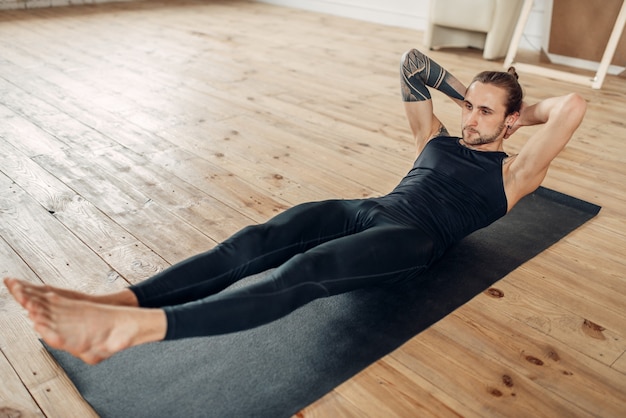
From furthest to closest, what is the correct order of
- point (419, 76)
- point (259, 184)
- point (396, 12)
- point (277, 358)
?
point (396, 12), point (259, 184), point (419, 76), point (277, 358)

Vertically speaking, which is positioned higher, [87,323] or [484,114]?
[484,114]

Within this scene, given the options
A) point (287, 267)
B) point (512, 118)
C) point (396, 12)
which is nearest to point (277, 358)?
point (287, 267)

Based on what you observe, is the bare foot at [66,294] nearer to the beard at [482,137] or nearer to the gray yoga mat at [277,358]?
the gray yoga mat at [277,358]

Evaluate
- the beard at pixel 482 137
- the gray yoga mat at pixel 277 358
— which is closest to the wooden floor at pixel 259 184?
the gray yoga mat at pixel 277 358

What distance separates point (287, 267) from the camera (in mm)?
1356

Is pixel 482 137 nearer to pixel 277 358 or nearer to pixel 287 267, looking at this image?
pixel 287 267

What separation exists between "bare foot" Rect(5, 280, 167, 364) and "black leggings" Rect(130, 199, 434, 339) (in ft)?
0.16

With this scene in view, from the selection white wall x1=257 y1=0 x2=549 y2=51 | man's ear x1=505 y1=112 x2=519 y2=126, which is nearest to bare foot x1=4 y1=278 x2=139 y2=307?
man's ear x1=505 y1=112 x2=519 y2=126

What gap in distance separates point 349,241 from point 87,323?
0.66m

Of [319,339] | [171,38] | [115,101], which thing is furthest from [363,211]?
[171,38]

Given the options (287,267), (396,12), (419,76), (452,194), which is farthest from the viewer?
(396,12)

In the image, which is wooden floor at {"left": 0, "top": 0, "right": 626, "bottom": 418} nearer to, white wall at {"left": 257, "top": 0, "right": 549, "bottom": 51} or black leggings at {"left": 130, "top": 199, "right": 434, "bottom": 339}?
black leggings at {"left": 130, "top": 199, "right": 434, "bottom": 339}

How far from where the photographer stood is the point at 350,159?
281 centimetres

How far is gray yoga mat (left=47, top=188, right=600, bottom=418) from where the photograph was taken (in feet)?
4.35
